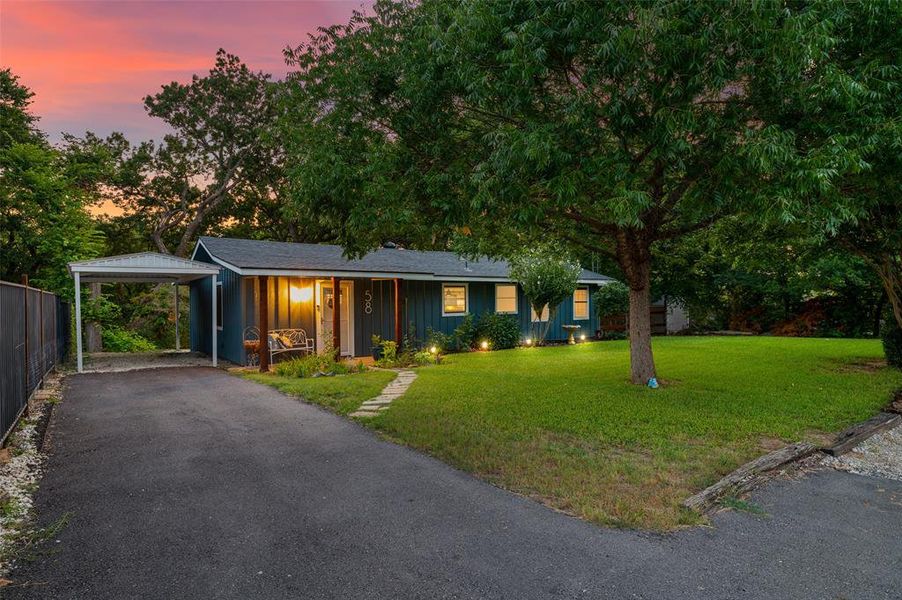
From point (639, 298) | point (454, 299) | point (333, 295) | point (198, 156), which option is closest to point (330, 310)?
point (333, 295)

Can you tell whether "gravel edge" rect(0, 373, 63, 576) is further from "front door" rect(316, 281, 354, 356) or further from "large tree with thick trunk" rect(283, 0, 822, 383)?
"front door" rect(316, 281, 354, 356)

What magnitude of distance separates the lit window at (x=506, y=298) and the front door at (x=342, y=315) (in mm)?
5384

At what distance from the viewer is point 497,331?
15797 millimetres

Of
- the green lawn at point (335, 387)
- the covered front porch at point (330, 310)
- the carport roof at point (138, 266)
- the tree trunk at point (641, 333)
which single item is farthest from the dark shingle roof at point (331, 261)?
the tree trunk at point (641, 333)

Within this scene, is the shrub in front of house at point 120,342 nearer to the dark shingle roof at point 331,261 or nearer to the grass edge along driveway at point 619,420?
the dark shingle roof at point 331,261

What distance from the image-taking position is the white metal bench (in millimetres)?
12133

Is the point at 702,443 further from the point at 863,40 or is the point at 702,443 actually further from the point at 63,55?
the point at 63,55

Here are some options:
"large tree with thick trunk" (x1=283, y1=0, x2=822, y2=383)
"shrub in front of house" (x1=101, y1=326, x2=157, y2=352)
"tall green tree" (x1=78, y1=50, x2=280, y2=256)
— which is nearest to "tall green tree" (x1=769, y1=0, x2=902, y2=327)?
"large tree with thick trunk" (x1=283, y1=0, x2=822, y2=383)

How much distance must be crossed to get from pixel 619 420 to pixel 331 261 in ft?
29.7

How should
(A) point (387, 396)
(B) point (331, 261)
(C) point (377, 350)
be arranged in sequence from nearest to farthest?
(A) point (387, 396) → (B) point (331, 261) → (C) point (377, 350)

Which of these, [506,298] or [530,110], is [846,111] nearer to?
[530,110]

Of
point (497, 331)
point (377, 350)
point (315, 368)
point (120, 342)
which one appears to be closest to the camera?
point (315, 368)

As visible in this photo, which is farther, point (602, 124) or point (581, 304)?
point (581, 304)

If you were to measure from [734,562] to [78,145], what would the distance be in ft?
77.1
